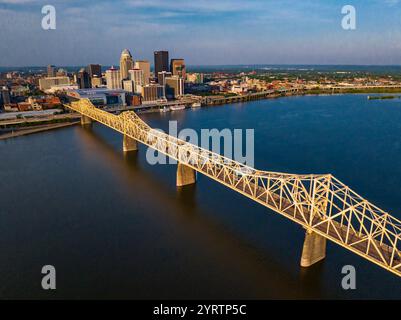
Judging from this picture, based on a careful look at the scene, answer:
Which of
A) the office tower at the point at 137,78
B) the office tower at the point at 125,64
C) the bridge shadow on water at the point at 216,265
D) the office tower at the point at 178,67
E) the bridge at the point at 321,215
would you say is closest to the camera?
the bridge at the point at 321,215

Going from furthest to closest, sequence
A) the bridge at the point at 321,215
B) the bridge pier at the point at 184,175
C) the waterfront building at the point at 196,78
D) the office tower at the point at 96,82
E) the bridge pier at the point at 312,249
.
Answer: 1. the waterfront building at the point at 196,78
2. the office tower at the point at 96,82
3. the bridge pier at the point at 184,175
4. the bridge pier at the point at 312,249
5. the bridge at the point at 321,215

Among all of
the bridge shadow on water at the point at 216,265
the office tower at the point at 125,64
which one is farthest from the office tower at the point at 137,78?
the bridge shadow on water at the point at 216,265

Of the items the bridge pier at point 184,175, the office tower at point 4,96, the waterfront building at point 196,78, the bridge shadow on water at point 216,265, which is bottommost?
the bridge shadow on water at point 216,265

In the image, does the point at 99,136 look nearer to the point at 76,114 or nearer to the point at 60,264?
the point at 76,114

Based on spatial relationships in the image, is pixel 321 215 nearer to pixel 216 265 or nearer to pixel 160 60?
pixel 216 265

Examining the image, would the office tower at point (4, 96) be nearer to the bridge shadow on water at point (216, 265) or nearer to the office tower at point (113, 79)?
the office tower at point (113, 79)

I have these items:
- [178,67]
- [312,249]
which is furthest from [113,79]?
[312,249]
